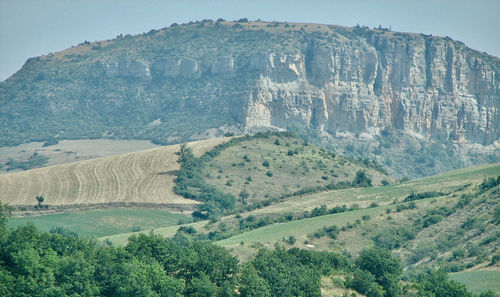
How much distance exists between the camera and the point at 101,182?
121875 millimetres

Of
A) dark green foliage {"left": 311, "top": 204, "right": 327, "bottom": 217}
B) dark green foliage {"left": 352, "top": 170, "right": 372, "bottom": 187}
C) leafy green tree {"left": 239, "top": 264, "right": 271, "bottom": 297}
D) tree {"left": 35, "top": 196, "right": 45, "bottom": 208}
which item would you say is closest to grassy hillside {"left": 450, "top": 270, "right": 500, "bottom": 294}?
leafy green tree {"left": 239, "top": 264, "right": 271, "bottom": 297}

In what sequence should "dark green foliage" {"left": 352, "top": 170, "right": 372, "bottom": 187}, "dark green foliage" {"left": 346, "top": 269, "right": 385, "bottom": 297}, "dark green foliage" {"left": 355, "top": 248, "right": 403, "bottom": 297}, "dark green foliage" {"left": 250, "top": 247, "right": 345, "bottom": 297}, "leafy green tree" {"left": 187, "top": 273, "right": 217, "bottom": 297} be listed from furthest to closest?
1. "dark green foliage" {"left": 352, "top": 170, "right": 372, "bottom": 187}
2. "dark green foliage" {"left": 355, "top": 248, "right": 403, "bottom": 297}
3. "dark green foliage" {"left": 346, "top": 269, "right": 385, "bottom": 297}
4. "dark green foliage" {"left": 250, "top": 247, "right": 345, "bottom": 297}
5. "leafy green tree" {"left": 187, "top": 273, "right": 217, "bottom": 297}

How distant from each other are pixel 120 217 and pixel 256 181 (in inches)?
1065

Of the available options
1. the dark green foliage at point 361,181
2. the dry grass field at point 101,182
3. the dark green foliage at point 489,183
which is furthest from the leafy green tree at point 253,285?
the dark green foliage at point 361,181

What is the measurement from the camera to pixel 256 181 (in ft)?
421

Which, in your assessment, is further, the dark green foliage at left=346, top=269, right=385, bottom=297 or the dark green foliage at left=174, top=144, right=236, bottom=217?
the dark green foliage at left=174, top=144, right=236, bottom=217

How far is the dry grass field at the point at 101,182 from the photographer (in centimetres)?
11444

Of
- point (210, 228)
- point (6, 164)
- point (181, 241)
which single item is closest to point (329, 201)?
point (210, 228)

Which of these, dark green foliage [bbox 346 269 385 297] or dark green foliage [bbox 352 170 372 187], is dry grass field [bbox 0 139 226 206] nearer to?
dark green foliage [bbox 352 170 372 187]

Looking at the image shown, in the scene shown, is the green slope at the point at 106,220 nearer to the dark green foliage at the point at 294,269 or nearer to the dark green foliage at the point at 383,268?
the dark green foliage at the point at 294,269

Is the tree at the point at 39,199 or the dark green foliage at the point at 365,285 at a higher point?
the dark green foliage at the point at 365,285

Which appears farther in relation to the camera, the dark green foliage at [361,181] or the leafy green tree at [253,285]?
the dark green foliage at [361,181]

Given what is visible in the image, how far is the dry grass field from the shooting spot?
114 meters

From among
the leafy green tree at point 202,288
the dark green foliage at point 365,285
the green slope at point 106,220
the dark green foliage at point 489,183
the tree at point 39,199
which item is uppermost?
the dark green foliage at point 489,183
